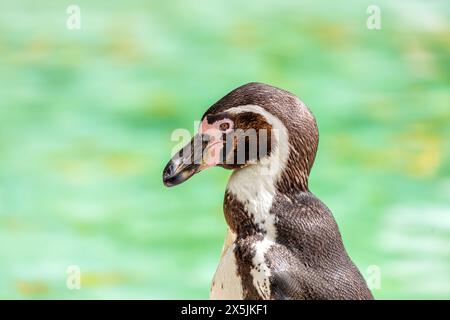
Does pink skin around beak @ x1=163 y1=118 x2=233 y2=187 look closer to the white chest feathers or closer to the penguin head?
the penguin head

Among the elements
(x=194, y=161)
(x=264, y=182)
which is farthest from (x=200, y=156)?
(x=264, y=182)

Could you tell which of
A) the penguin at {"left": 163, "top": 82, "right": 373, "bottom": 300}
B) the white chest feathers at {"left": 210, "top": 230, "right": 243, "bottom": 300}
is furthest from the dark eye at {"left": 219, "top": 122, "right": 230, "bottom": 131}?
the white chest feathers at {"left": 210, "top": 230, "right": 243, "bottom": 300}

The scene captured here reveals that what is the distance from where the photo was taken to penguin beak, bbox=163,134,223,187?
74.4 inches

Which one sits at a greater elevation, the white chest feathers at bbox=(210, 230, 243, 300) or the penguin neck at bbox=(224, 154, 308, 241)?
the penguin neck at bbox=(224, 154, 308, 241)

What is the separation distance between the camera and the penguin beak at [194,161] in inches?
74.4

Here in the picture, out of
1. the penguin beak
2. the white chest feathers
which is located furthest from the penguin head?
the white chest feathers

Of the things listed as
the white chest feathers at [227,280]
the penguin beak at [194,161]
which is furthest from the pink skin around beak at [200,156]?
the white chest feathers at [227,280]

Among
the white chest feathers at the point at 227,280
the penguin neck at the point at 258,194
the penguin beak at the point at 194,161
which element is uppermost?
the penguin beak at the point at 194,161

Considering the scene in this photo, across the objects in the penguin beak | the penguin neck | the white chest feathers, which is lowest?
the white chest feathers

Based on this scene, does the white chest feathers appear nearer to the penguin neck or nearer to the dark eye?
the penguin neck

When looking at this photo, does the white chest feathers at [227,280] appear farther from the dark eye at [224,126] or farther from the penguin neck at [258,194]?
the dark eye at [224,126]
